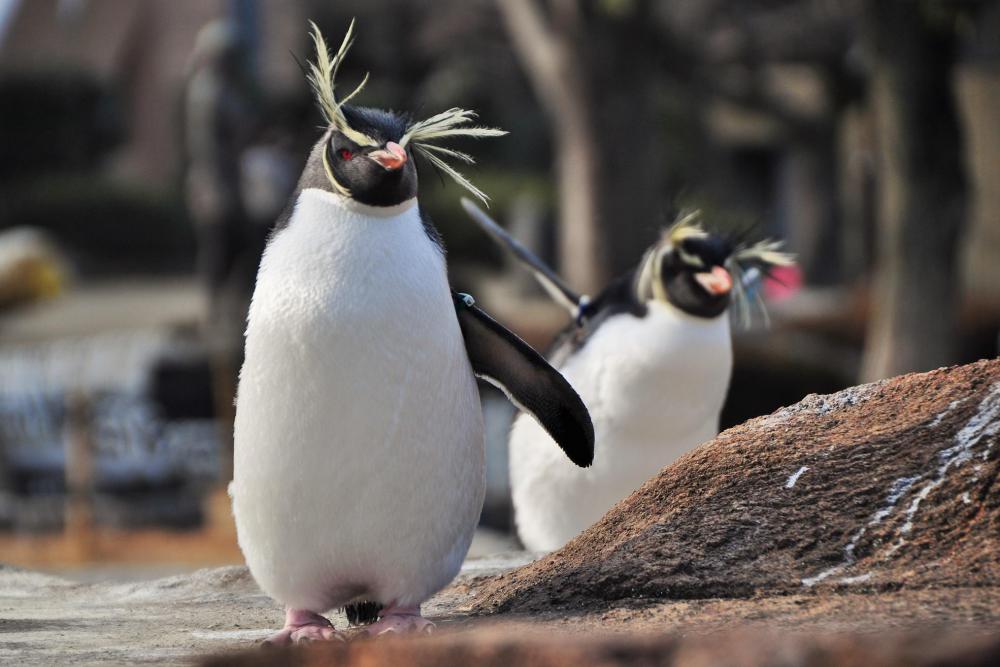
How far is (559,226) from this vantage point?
51.1 feet

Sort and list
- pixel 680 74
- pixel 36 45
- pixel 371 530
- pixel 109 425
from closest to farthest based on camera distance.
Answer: pixel 371 530
pixel 109 425
pixel 680 74
pixel 36 45

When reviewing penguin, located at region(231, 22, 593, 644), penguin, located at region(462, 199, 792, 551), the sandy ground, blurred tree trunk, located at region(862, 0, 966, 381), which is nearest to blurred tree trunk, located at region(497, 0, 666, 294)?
blurred tree trunk, located at region(862, 0, 966, 381)

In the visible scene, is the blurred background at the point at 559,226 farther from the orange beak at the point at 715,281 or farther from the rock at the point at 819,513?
the rock at the point at 819,513

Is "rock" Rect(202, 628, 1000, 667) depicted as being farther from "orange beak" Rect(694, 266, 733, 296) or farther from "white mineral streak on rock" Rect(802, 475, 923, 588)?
"orange beak" Rect(694, 266, 733, 296)

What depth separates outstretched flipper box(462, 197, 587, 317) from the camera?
532cm

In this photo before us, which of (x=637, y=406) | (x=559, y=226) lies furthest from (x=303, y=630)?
(x=559, y=226)

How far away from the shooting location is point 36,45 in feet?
91.4

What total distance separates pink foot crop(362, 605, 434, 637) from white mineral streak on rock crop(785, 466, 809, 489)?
→ 2.53ft

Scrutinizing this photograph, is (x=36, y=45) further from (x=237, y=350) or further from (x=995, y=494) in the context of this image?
(x=995, y=494)

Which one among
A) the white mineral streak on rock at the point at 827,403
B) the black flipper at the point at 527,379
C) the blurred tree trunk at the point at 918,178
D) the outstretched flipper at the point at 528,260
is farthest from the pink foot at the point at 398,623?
the blurred tree trunk at the point at 918,178

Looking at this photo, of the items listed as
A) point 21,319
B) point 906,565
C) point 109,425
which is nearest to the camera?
point 906,565

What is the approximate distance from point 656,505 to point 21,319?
43.6 feet

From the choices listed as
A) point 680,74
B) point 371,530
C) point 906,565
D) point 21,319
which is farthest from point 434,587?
point 21,319

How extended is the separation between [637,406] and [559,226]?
1081 cm
